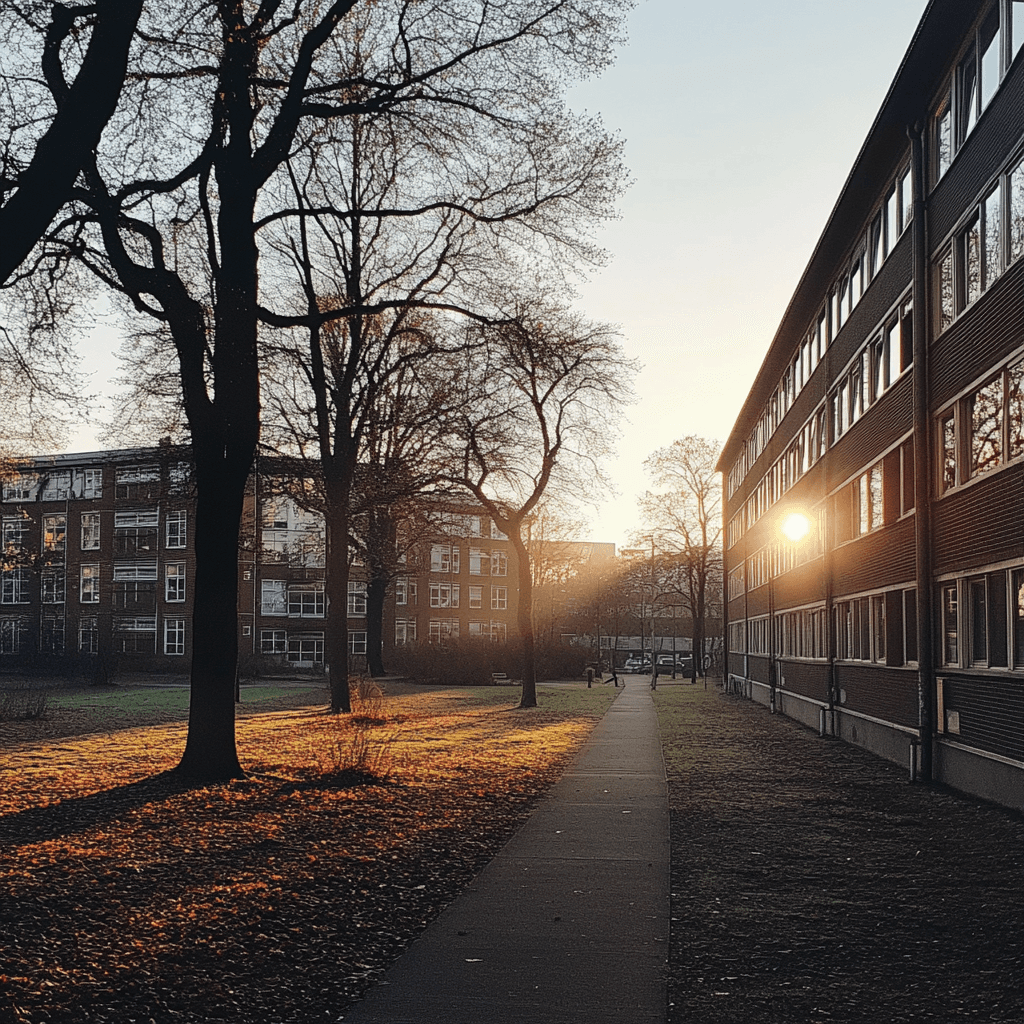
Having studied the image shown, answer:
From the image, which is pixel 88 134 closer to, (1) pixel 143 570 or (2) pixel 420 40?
(2) pixel 420 40

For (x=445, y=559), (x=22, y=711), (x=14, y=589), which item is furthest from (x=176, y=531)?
(x=22, y=711)

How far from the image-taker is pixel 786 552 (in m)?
34.6

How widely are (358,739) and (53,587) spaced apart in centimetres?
6857

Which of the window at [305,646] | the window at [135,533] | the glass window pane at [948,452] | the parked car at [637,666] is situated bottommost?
the parked car at [637,666]

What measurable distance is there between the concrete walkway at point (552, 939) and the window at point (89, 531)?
73.3 metres

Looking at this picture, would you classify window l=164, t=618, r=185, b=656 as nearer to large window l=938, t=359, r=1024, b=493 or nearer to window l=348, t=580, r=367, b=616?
window l=348, t=580, r=367, b=616

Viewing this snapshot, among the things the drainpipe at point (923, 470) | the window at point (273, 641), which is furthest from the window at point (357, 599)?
the drainpipe at point (923, 470)

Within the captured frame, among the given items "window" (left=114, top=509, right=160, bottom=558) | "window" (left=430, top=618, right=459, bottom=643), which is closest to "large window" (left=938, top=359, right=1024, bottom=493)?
"window" (left=114, top=509, right=160, bottom=558)

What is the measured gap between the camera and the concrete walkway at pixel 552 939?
18.5 feet

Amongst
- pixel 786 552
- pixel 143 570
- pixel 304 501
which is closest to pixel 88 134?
pixel 304 501

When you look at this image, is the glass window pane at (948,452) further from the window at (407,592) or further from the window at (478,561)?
the window at (478,561)

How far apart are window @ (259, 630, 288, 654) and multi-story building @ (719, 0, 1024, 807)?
179 feet

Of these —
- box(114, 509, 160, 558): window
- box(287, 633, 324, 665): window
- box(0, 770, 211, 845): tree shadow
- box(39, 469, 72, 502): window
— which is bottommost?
box(0, 770, 211, 845): tree shadow

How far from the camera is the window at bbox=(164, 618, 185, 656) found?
3063 inches
